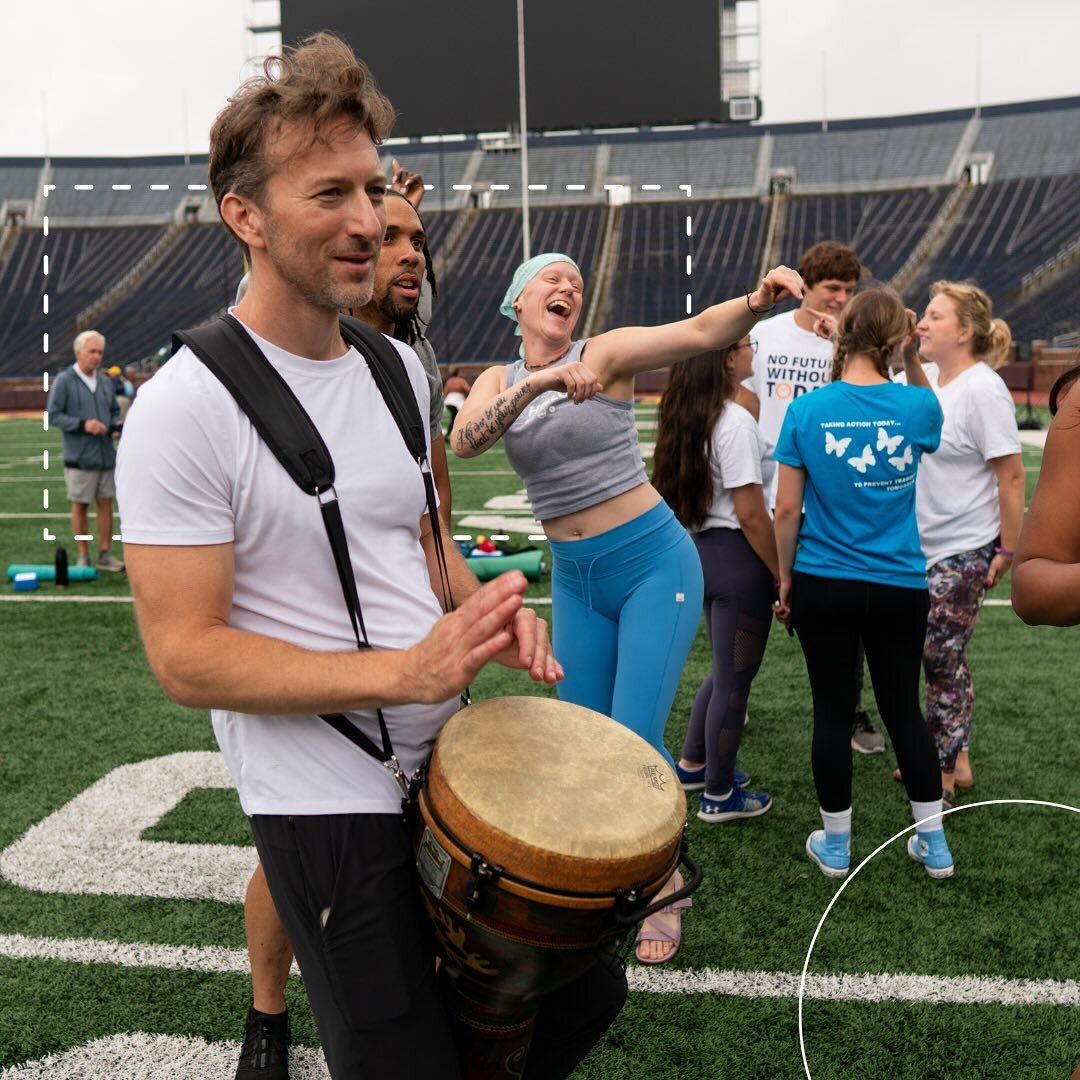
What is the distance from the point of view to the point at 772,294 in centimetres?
277

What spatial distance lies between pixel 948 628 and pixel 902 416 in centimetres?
113

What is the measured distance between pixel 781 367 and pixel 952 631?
1321mm

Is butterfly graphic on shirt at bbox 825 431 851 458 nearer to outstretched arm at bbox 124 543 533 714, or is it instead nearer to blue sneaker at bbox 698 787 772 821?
blue sneaker at bbox 698 787 772 821

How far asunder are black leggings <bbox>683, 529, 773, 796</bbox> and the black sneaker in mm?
1971

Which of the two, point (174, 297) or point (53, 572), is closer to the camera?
point (53, 572)

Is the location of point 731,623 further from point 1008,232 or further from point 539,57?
point 1008,232

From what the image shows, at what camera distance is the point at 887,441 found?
3496 millimetres

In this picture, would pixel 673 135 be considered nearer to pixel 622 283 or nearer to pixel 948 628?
pixel 622 283

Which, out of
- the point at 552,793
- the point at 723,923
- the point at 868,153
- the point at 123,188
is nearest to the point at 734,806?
the point at 723,923

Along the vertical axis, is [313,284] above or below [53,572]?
above

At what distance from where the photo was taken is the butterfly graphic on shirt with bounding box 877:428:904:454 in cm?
349

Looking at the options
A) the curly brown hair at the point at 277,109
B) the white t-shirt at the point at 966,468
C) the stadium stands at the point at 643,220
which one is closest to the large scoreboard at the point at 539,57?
the stadium stands at the point at 643,220

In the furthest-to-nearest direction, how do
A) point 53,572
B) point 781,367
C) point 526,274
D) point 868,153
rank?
point 868,153
point 53,572
point 781,367
point 526,274

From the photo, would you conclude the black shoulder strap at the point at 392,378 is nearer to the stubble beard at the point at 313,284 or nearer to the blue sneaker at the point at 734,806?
the stubble beard at the point at 313,284
